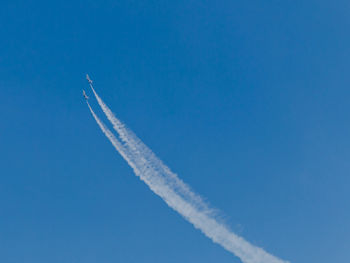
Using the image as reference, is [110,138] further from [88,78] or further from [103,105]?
[88,78]

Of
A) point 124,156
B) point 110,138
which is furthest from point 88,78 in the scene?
point 124,156

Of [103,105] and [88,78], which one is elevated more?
[88,78]

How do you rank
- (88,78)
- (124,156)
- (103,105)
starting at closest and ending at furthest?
(124,156), (103,105), (88,78)

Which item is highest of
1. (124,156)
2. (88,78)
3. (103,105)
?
(88,78)

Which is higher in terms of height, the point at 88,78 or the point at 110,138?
the point at 88,78

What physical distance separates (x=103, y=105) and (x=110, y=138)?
350 inches

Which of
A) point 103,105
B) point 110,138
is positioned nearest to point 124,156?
point 110,138

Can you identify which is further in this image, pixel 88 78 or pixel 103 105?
pixel 88 78

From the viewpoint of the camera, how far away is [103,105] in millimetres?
97062

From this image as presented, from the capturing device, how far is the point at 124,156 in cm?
9000

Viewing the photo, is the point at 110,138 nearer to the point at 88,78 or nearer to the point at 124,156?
the point at 124,156

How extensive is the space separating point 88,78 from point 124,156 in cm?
2995

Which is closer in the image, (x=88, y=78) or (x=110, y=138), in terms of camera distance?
(x=110, y=138)

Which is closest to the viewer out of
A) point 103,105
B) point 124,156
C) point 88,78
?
point 124,156
